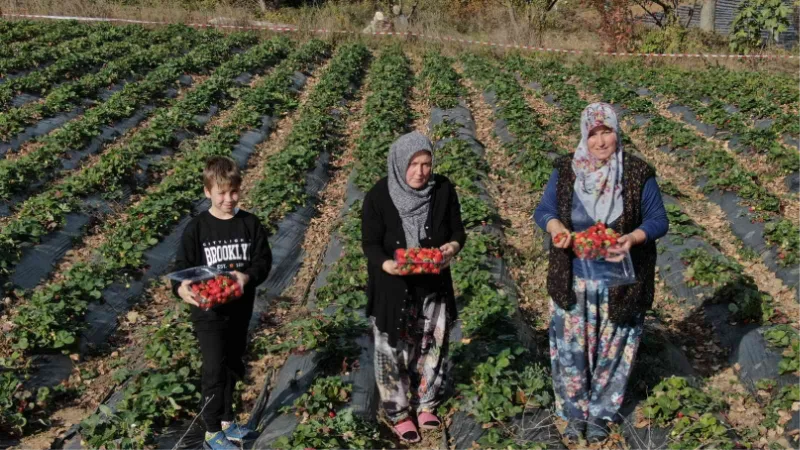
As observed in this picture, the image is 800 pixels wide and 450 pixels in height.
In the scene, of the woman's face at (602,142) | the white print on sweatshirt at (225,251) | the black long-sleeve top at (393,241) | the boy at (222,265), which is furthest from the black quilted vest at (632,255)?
the white print on sweatshirt at (225,251)

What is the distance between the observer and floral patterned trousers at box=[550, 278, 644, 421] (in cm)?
409

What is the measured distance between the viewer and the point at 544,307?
6641 millimetres

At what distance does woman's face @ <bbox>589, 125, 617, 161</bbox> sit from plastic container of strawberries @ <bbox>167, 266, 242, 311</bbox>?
86.4 inches

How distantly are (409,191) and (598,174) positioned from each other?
108cm

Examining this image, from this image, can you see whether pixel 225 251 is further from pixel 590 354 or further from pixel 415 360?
pixel 590 354

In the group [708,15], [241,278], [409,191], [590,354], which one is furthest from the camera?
[708,15]

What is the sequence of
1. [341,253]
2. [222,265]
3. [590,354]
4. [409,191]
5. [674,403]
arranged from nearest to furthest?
[409,191], [222,265], [590,354], [674,403], [341,253]

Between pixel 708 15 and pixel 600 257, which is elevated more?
pixel 708 15

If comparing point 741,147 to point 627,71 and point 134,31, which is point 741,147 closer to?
point 627,71

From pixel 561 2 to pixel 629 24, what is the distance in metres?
11.9

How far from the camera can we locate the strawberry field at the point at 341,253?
183 inches

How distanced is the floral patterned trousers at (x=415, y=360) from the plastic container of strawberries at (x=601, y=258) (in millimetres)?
915

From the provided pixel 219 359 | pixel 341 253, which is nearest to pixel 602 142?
pixel 219 359

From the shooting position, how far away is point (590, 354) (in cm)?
421
